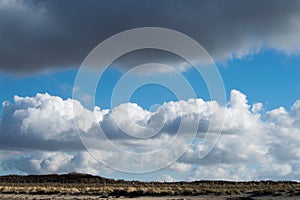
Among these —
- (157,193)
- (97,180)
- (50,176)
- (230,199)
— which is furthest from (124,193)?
(50,176)

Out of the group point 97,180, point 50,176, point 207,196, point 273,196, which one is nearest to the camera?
point 273,196

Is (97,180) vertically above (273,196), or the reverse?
(97,180)

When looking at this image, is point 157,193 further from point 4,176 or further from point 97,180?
point 4,176

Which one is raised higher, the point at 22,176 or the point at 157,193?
the point at 22,176

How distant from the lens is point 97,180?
15538 centimetres

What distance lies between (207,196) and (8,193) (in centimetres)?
3628

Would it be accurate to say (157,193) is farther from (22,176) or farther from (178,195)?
(22,176)

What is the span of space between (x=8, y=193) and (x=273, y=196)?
44.9m

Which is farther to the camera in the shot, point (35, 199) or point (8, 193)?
point (8, 193)

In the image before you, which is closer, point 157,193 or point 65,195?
point 157,193

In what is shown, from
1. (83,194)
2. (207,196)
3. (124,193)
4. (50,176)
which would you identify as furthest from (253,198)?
(50,176)

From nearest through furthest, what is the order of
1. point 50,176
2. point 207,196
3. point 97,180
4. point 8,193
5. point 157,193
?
point 207,196, point 157,193, point 8,193, point 97,180, point 50,176

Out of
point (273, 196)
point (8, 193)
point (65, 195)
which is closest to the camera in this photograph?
point (273, 196)

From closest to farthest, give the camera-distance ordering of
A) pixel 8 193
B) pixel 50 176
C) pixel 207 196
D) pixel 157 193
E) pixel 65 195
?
1. pixel 207 196
2. pixel 157 193
3. pixel 65 195
4. pixel 8 193
5. pixel 50 176
